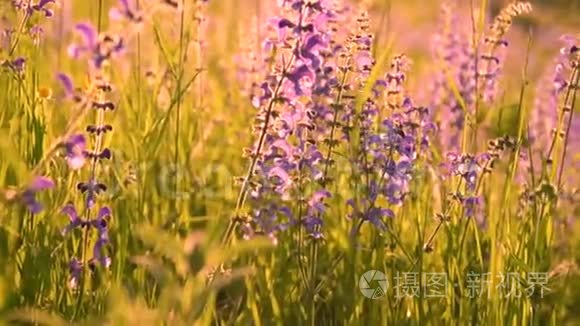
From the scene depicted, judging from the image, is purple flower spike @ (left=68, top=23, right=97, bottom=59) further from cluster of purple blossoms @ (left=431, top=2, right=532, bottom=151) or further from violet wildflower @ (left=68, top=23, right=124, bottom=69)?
cluster of purple blossoms @ (left=431, top=2, right=532, bottom=151)

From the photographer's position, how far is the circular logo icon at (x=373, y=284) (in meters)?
2.49

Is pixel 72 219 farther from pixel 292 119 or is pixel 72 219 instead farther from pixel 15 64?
pixel 292 119

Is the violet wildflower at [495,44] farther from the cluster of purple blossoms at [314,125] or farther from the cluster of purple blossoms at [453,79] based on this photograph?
the cluster of purple blossoms at [314,125]

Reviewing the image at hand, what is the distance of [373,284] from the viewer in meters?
2.55

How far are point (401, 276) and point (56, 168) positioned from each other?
95cm

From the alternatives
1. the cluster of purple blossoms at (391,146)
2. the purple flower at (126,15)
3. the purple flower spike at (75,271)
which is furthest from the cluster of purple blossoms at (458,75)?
the purple flower at (126,15)

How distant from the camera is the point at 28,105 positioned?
254 centimetres

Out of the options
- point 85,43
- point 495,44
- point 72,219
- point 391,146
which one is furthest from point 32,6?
point 495,44

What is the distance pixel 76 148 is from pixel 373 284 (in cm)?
100

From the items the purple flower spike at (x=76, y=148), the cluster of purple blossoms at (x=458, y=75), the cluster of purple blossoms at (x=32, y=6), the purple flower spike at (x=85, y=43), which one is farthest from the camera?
the cluster of purple blossoms at (x=458, y=75)

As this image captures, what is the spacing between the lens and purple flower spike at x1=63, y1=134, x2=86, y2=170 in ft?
5.74

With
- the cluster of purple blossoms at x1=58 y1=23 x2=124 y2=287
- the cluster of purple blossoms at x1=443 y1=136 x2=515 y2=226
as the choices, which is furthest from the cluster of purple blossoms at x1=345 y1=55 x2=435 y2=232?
the cluster of purple blossoms at x1=58 y1=23 x2=124 y2=287

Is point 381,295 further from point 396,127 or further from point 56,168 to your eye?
point 56,168

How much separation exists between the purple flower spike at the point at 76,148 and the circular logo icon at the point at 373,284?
939mm
